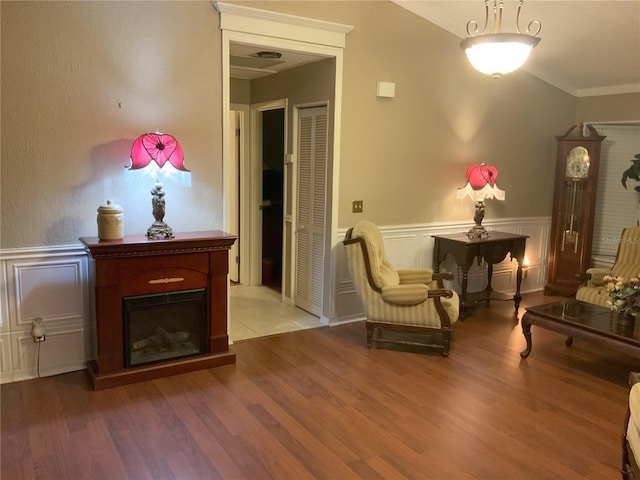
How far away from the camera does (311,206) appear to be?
497 centimetres

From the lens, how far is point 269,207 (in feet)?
20.2

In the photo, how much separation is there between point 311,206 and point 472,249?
5.14ft

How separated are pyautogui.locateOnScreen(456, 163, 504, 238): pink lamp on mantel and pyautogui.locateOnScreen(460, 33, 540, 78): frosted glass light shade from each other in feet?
7.06

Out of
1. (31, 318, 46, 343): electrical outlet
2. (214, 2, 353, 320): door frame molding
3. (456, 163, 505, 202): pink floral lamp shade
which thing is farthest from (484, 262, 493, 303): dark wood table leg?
(31, 318, 46, 343): electrical outlet

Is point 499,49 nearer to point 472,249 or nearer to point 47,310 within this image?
point 472,249

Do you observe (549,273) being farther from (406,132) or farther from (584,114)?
(406,132)

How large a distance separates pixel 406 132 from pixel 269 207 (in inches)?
76.6

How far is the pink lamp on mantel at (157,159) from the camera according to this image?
3430mm

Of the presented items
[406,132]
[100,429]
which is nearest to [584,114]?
[406,132]

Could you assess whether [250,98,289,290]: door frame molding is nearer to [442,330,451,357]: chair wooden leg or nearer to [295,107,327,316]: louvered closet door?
[295,107,327,316]: louvered closet door

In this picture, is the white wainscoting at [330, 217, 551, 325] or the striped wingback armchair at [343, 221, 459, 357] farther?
the white wainscoting at [330, 217, 551, 325]

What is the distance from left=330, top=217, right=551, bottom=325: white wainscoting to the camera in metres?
4.86

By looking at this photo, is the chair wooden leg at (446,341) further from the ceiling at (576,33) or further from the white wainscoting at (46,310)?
the ceiling at (576,33)

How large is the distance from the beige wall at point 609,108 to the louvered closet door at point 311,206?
3.37 meters
